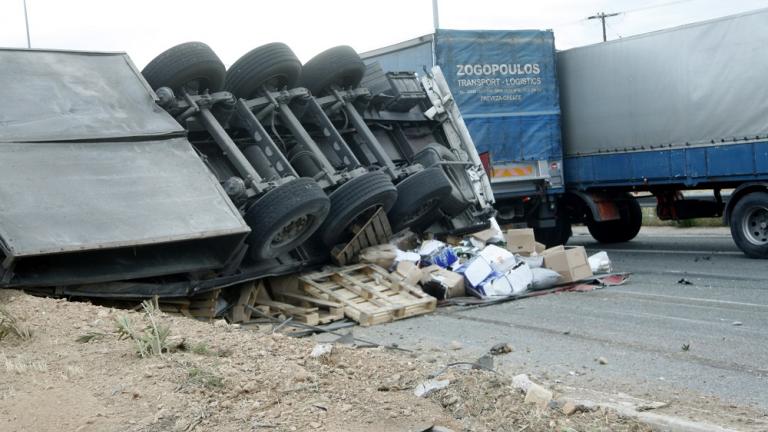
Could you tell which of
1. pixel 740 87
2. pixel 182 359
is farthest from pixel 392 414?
pixel 740 87

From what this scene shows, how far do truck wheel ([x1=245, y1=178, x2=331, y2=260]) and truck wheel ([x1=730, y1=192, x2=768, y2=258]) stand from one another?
652 cm

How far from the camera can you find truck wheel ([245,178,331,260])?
830cm

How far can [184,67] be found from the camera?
895 centimetres

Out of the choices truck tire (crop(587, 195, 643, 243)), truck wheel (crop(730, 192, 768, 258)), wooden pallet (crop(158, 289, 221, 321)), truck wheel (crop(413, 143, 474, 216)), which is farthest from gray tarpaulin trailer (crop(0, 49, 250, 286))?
truck tire (crop(587, 195, 643, 243))

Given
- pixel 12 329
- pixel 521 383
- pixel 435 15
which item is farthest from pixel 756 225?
pixel 435 15

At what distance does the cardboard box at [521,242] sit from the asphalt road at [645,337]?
1146 millimetres

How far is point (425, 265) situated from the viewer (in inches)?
387

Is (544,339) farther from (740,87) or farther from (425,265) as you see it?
(740,87)

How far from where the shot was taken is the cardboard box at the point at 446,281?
30.2 feet

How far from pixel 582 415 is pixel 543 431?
319 millimetres

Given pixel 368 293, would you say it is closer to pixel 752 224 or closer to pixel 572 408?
pixel 572 408

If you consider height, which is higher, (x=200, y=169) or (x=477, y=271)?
(x=200, y=169)

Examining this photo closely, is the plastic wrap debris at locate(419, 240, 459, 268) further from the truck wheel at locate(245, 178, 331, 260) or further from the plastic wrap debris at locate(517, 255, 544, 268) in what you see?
the truck wheel at locate(245, 178, 331, 260)

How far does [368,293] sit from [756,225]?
20.8ft
